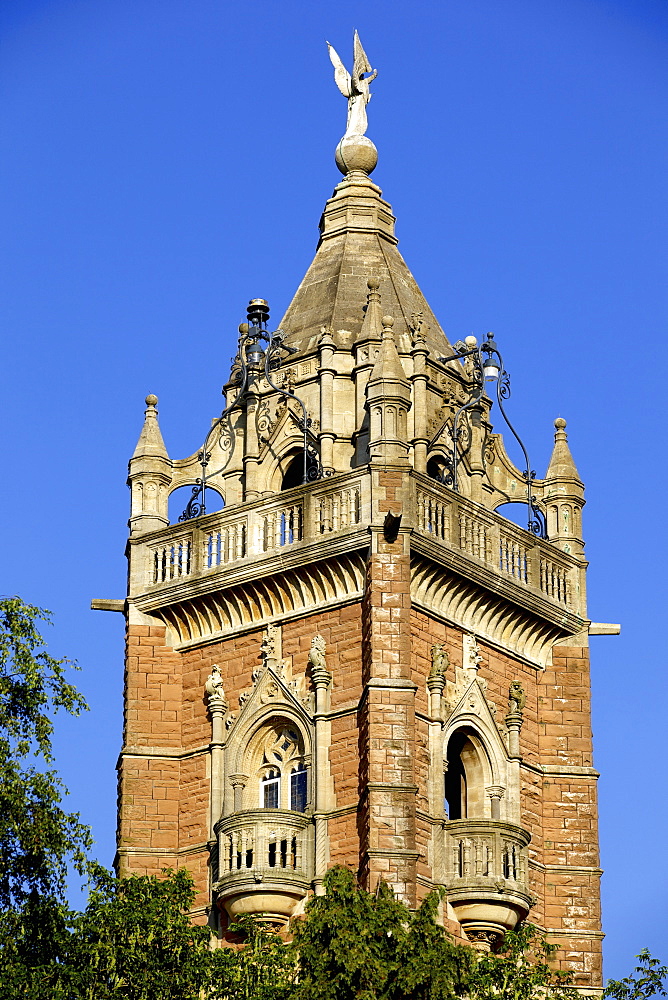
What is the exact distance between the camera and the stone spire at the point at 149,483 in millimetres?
51375

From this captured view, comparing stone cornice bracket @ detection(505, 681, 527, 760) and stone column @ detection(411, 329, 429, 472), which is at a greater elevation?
Result: stone column @ detection(411, 329, 429, 472)

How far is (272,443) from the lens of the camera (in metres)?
51.6

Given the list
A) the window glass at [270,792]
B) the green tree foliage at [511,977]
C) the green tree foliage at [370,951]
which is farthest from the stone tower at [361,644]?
the green tree foliage at [370,951]

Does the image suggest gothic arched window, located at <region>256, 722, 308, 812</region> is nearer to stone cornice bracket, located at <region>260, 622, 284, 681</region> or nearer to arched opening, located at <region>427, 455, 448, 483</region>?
stone cornice bracket, located at <region>260, 622, 284, 681</region>

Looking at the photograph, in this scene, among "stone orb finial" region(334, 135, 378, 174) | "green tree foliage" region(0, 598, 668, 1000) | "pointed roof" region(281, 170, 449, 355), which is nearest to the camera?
"green tree foliage" region(0, 598, 668, 1000)

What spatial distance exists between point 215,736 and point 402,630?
366cm

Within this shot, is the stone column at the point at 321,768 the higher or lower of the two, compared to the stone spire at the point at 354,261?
lower

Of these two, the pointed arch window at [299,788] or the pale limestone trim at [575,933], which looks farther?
the pale limestone trim at [575,933]

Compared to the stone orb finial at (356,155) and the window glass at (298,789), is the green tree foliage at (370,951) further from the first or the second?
the stone orb finial at (356,155)

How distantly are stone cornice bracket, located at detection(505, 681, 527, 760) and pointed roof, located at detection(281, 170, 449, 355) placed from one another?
19.2ft

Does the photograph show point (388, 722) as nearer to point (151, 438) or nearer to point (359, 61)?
point (151, 438)

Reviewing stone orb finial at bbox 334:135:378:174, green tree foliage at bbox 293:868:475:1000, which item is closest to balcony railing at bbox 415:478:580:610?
stone orb finial at bbox 334:135:378:174

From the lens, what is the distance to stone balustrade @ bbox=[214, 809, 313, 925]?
4706cm

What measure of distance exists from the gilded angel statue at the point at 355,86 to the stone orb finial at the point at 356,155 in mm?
282
